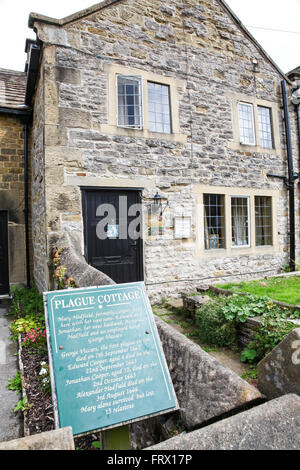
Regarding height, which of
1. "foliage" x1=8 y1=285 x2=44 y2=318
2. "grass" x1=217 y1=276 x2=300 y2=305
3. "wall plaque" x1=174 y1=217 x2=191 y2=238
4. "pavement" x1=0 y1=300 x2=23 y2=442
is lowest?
"pavement" x1=0 y1=300 x2=23 y2=442

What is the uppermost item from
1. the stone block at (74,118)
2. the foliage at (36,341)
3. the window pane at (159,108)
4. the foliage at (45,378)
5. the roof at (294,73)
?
the roof at (294,73)

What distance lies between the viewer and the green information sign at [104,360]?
184 cm

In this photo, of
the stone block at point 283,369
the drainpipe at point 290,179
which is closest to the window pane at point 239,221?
the drainpipe at point 290,179

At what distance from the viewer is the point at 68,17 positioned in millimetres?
6043

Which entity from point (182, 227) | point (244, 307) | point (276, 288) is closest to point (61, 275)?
point (244, 307)

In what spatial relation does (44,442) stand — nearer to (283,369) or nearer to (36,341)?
(283,369)

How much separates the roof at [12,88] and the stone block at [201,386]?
27.7 ft

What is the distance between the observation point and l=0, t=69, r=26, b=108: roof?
8.37 metres

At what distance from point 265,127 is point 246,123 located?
87 cm

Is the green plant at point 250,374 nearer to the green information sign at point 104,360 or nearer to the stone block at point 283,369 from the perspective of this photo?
the stone block at point 283,369

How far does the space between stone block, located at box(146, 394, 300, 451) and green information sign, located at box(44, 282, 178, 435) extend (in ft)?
1.45

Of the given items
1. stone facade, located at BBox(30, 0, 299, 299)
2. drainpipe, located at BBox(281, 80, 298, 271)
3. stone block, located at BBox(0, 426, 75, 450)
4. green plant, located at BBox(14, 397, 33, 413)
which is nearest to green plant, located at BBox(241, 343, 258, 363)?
green plant, located at BBox(14, 397, 33, 413)

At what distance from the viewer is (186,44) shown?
7.31 m

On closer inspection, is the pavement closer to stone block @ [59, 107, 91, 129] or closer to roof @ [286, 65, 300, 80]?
stone block @ [59, 107, 91, 129]
